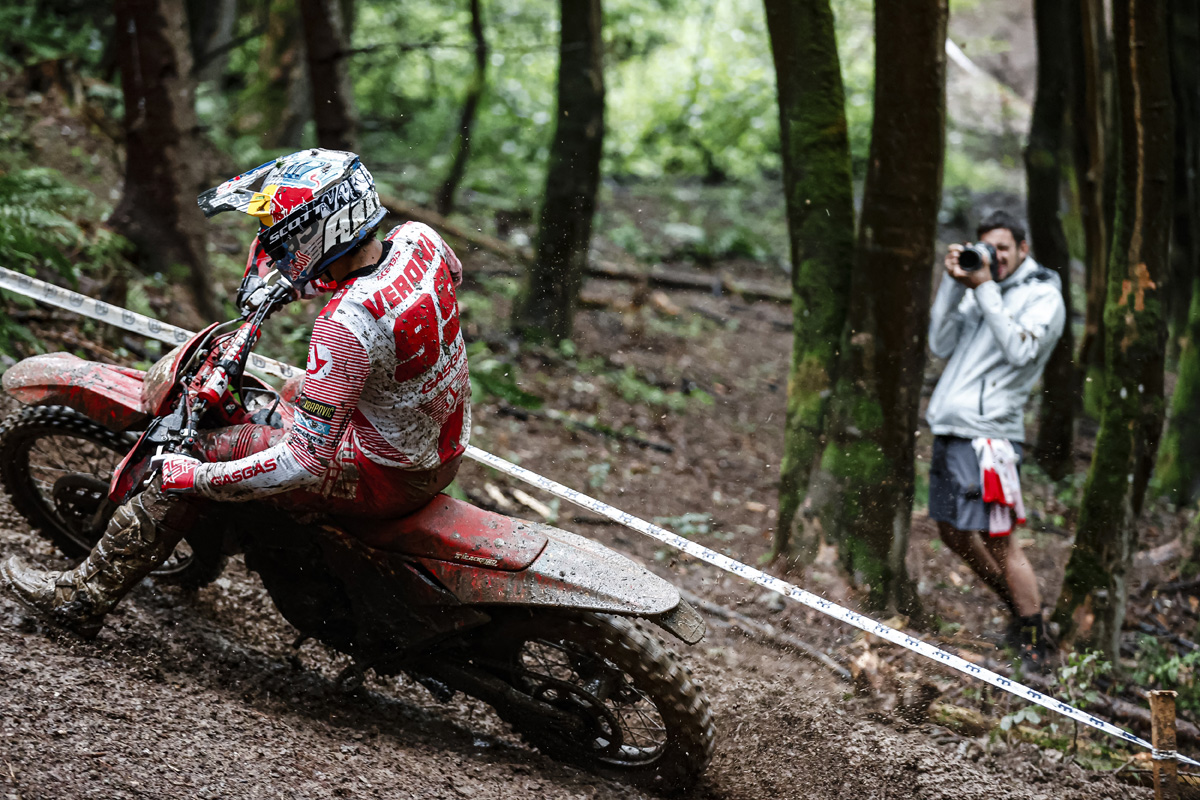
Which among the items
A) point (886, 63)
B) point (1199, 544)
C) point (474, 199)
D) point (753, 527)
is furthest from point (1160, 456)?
point (474, 199)

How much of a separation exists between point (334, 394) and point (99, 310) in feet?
7.71

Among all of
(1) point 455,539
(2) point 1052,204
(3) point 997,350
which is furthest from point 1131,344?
(2) point 1052,204

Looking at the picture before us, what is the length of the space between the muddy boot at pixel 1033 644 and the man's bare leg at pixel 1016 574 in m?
0.05

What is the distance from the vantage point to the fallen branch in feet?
16.7

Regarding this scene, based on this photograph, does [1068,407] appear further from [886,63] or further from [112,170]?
[112,170]

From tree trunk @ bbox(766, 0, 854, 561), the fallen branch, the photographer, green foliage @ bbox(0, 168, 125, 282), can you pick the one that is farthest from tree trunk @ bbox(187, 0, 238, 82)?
the photographer

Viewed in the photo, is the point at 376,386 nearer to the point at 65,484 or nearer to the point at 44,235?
the point at 65,484

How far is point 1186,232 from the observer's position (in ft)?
33.0

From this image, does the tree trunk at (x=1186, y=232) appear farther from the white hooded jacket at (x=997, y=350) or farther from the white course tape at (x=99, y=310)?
the white course tape at (x=99, y=310)

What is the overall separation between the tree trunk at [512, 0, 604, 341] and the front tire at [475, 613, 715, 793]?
7.30m

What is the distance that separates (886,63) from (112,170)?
8.46 metres

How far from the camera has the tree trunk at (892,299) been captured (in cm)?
532

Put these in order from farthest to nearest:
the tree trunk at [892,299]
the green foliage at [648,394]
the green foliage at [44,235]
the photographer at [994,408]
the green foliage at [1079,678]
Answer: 1. the green foliage at [648,394]
2. the green foliage at [44,235]
3. the photographer at [994,408]
4. the tree trunk at [892,299]
5. the green foliage at [1079,678]

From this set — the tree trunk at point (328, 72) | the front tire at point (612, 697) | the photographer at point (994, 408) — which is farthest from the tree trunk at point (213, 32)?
the front tire at point (612, 697)
